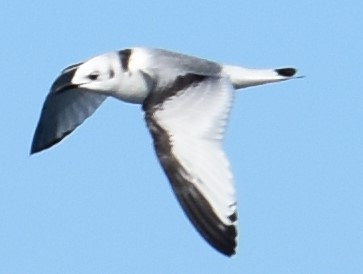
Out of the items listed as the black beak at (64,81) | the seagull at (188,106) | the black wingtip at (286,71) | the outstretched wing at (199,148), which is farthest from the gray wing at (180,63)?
the black beak at (64,81)

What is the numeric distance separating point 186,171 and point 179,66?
167 centimetres

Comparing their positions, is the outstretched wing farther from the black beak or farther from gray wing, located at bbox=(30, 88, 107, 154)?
gray wing, located at bbox=(30, 88, 107, 154)

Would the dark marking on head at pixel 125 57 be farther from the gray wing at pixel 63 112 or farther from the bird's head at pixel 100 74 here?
the gray wing at pixel 63 112

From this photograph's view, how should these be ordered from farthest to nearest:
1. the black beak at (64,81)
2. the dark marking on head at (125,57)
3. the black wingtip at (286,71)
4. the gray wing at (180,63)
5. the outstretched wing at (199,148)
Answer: the black beak at (64,81)
the black wingtip at (286,71)
the dark marking on head at (125,57)
the gray wing at (180,63)
the outstretched wing at (199,148)

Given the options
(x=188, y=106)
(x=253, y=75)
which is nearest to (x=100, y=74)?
(x=188, y=106)

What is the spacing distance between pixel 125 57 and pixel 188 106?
109 cm

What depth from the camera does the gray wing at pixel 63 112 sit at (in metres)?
20.7

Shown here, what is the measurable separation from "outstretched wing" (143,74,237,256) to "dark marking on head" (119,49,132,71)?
0.64 metres

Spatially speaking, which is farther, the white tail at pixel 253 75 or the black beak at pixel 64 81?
the black beak at pixel 64 81

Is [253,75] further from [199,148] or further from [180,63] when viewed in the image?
[199,148]

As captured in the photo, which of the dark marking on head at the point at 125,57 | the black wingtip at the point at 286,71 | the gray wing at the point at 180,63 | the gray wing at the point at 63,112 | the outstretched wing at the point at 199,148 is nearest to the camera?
the outstretched wing at the point at 199,148

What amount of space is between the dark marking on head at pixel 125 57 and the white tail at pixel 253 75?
83 centimetres

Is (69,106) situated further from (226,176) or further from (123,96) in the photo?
(226,176)

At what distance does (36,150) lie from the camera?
21.0 metres
